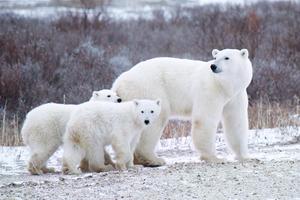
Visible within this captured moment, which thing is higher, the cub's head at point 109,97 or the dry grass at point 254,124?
the cub's head at point 109,97

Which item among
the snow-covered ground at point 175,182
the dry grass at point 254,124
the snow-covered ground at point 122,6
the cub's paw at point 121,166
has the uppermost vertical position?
the snow-covered ground at point 122,6

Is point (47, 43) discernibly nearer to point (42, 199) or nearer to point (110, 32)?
point (110, 32)

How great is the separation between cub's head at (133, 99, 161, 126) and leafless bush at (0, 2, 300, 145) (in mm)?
3603

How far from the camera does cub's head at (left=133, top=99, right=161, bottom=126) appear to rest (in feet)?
23.8

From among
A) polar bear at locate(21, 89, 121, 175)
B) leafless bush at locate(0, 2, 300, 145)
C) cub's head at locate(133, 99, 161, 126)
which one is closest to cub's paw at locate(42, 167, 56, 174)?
polar bear at locate(21, 89, 121, 175)

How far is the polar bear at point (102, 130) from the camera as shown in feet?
23.3

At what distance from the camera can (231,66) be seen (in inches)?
300

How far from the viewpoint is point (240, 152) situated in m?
7.98

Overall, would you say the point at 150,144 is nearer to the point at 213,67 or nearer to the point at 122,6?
the point at 213,67

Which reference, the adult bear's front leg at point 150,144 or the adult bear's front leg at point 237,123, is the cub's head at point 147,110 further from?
the adult bear's front leg at point 237,123

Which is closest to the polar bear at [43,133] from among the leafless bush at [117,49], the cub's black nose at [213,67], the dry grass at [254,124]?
the cub's black nose at [213,67]

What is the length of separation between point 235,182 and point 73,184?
58.1 inches

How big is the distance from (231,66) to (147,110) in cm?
110

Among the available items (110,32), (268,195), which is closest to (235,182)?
(268,195)
